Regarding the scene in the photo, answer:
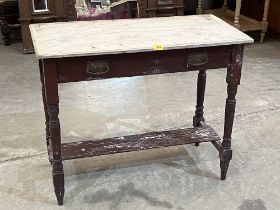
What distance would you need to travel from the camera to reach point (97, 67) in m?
2.02

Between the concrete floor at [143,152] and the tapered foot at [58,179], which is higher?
A: the tapered foot at [58,179]

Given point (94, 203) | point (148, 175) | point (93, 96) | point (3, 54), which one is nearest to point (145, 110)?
point (93, 96)

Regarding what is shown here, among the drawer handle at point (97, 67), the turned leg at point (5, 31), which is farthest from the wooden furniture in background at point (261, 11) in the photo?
the drawer handle at point (97, 67)

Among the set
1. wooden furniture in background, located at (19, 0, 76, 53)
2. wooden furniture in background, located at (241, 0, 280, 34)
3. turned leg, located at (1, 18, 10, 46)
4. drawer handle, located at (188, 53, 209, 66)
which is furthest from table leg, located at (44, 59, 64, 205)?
wooden furniture in background, located at (241, 0, 280, 34)

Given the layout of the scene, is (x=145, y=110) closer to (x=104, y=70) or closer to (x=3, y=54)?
(x=104, y=70)

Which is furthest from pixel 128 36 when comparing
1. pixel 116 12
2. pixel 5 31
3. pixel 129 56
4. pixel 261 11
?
pixel 261 11

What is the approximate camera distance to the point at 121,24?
7.97 ft

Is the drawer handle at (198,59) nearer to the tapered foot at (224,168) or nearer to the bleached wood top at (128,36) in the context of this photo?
A: the bleached wood top at (128,36)

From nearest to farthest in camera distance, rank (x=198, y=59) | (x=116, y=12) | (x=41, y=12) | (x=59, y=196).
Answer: (x=198, y=59)
(x=59, y=196)
(x=41, y=12)
(x=116, y=12)

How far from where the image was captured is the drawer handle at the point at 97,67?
2012mm

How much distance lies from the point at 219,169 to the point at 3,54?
9.15 feet

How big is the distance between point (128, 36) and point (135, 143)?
2.07 feet

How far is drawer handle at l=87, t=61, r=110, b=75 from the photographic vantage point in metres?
2.01

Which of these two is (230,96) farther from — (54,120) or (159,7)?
(159,7)
